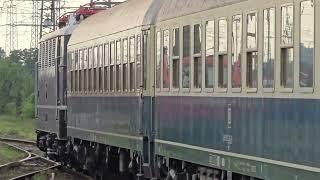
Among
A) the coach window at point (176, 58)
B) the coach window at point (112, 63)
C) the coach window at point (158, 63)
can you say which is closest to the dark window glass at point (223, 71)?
the coach window at point (176, 58)

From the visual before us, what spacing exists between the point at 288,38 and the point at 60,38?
1496cm

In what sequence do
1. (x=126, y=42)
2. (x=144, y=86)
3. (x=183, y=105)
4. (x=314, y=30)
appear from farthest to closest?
(x=126, y=42) → (x=144, y=86) → (x=183, y=105) → (x=314, y=30)

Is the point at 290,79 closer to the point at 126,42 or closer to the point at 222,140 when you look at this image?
the point at 222,140

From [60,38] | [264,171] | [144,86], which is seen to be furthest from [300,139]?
[60,38]

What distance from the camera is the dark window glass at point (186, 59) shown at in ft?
39.5

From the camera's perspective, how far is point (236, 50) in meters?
10.1

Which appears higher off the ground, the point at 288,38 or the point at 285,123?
the point at 288,38

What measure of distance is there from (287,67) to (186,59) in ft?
11.7

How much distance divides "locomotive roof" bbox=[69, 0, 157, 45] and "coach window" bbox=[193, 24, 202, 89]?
2583 mm

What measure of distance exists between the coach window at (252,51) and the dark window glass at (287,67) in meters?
0.73

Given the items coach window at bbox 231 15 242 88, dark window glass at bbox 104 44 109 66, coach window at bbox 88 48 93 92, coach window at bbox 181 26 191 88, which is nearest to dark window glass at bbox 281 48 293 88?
coach window at bbox 231 15 242 88

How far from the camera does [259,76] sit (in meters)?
9.41

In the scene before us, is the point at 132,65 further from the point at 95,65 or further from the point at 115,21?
the point at 95,65

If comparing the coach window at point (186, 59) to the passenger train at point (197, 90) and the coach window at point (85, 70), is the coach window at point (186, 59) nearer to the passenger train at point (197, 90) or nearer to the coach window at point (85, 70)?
the passenger train at point (197, 90)
